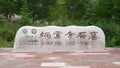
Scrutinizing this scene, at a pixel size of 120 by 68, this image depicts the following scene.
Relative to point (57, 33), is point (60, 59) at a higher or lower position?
lower

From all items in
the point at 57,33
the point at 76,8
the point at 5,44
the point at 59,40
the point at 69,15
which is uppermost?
the point at 76,8

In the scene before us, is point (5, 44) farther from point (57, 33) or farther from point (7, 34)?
point (57, 33)

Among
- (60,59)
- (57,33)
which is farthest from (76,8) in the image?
(60,59)

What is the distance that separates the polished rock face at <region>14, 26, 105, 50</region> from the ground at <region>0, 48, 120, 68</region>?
0.37m

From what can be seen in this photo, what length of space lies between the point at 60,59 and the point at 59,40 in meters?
1.93

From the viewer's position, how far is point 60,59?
9336 mm

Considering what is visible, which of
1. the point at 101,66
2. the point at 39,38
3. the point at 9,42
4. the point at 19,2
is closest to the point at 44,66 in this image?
the point at 101,66

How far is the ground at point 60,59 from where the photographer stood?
8.30 metres

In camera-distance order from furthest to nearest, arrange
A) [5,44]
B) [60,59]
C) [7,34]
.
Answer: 1. [7,34]
2. [5,44]
3. [60,59]

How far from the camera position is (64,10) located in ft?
61.0

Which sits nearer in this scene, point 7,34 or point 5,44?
point 5,44

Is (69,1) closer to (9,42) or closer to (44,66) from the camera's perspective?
(9,42)

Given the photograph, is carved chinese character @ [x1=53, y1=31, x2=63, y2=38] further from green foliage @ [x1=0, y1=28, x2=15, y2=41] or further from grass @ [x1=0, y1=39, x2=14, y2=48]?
green foliage @ [x1=0, y1=28, x2=15, y2=41]

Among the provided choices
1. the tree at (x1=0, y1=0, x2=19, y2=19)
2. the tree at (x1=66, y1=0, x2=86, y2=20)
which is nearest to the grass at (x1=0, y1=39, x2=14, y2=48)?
the tree at (x1=66, y1=0, x2=86, y2=20)
